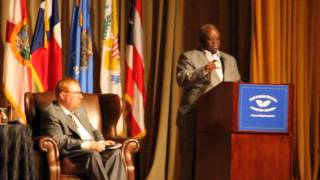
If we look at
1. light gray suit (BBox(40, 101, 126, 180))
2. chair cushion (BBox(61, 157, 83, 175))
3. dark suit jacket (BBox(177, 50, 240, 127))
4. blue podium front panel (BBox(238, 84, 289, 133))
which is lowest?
chair cushion (BBox(61, 157, 83, 175))

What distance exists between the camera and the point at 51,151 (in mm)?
4293

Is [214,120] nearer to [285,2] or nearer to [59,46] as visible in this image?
[59,46]

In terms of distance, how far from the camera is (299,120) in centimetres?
639

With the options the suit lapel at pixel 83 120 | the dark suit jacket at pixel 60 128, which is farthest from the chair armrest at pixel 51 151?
the suit lapel at pixel 83 120

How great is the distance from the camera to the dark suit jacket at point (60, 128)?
442cm

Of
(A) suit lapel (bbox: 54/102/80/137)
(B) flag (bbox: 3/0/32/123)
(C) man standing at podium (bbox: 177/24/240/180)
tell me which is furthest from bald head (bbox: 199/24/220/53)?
(B) flag (bbox: 3/0/32/123)

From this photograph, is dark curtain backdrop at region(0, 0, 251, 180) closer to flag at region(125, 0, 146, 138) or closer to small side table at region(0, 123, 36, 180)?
flag at region(125, 0, 146, 138)

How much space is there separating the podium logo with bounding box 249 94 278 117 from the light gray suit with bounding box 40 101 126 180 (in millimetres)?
1069

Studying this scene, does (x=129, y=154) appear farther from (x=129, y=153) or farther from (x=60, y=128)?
(x=60, y=128)

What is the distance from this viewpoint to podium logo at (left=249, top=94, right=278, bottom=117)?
411cm

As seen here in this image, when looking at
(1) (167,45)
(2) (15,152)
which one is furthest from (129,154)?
(1) (167,45)

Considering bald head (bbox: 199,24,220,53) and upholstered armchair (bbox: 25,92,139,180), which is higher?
bald head (bbox: 199,24,220,53)

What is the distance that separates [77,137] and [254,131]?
135 cm

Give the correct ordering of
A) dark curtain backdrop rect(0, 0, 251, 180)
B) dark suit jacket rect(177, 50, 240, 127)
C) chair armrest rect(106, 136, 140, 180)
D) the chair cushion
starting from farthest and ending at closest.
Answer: dark curtain backdrop rect(0, 0, 251, 180) < dark suit jacket rect(177, 50, 240, 127) < chair armrest rect(106, 136, 140, 180) < the chair cushion
